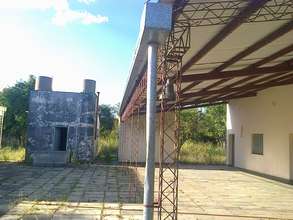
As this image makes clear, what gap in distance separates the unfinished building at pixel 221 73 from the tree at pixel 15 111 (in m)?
13.1

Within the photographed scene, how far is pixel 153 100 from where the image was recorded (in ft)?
19.3

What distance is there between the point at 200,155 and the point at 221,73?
569 inches

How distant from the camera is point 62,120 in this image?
68.5 ft

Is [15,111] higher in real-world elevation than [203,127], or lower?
higher

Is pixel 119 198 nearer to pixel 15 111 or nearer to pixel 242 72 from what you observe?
pixel 242 72

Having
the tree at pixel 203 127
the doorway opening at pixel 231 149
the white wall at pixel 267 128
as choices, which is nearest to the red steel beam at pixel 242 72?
Result: the white wall at pixel 267 128

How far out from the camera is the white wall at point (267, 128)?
14719 mm

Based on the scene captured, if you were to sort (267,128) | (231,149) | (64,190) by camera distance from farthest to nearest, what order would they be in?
(231,149) < (267,128) < (64,190)

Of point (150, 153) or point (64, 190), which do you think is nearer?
point (150, 153)

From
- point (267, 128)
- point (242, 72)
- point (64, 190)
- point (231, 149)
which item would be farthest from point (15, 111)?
point (242, 72)

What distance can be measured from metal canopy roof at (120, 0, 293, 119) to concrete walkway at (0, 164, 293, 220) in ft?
9.67

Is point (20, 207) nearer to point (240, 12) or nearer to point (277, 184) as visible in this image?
point (240, 12)

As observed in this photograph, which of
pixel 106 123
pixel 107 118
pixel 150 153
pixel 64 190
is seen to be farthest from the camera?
pixel 107 118

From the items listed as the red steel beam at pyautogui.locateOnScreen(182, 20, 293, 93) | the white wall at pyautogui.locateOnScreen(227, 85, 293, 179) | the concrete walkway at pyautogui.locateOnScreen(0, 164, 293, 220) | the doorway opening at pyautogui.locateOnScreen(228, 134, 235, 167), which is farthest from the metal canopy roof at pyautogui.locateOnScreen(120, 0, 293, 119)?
the doorway opening at pyautogui.locateOnScreen(228, 134, 235, 167)
